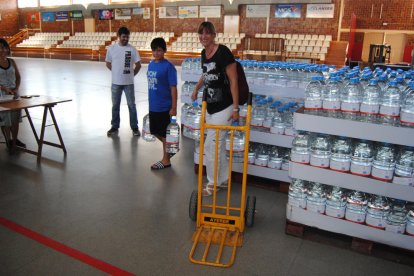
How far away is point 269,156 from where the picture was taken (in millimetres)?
3740

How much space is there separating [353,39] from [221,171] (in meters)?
16.4

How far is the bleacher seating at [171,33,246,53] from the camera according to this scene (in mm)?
18984

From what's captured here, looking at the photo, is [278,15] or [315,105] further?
[278,15]

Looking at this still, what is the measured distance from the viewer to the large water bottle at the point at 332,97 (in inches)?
103

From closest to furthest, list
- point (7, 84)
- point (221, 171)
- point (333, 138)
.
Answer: point (333, 138) → point (221, 171) → point (7, 84)

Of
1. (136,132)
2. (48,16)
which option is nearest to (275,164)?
(136,132)

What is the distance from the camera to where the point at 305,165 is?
266 centimetres

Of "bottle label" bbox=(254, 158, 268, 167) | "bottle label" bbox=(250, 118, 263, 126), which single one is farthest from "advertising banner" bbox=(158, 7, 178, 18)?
"bottle label" bbox=(254, 158, 268, 167)

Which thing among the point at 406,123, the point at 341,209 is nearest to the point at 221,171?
the point at 341,209

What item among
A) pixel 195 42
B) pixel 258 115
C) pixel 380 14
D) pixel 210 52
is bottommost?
pixel 258 115

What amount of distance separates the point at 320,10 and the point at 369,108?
16.6 metres

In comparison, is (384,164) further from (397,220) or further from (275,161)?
(275,161)

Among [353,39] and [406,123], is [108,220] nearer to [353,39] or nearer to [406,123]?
[406,123]

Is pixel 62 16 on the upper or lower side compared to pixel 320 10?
upper
